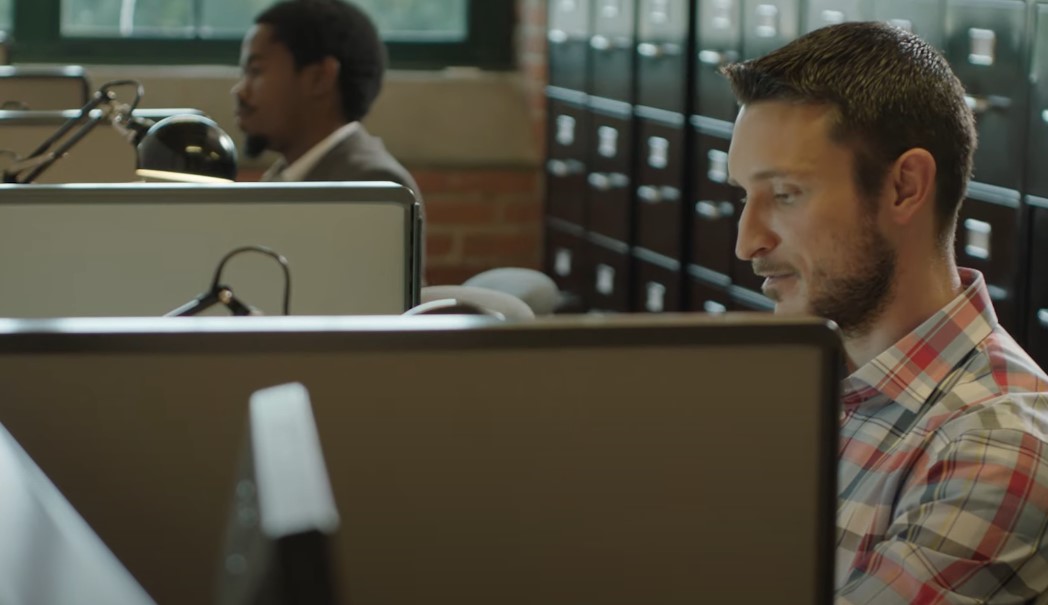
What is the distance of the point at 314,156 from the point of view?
3.32 meters

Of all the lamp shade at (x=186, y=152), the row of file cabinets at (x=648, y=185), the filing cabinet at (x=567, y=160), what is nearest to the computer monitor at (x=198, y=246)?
the lamp shade at (x=186, y=152)

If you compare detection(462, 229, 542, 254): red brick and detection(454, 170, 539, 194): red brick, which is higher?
detection(454, 170, 539, 194): red brick

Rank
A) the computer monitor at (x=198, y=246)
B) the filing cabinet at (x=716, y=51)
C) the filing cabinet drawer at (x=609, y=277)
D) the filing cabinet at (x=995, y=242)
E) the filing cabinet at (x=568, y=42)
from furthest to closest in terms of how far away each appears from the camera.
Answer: the filing cabinet at (x=568, y=42) < the filing cabinet drawer at (x=609, y=277) < the filing cabinet at (x=716, y=51) < the filing cabinet at (x=995, y=242) < the computer monitor at (x=198, y=246)

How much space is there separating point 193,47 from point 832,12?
8.66 feet

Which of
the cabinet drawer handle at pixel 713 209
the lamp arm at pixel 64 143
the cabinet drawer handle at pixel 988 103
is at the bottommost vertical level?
the cabinet drawer handle at pixel 713 209

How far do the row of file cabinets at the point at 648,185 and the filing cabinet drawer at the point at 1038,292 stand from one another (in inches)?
9.1

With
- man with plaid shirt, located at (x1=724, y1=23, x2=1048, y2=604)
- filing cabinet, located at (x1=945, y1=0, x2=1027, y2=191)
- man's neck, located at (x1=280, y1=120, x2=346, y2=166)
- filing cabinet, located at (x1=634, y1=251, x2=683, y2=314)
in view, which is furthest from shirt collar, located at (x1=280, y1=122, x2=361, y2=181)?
man with plaid shirt, located at (x1=724, y1=23, x2=1048, y2=604)

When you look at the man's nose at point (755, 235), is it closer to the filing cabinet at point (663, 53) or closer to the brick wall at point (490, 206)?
the filing cabinet at point (663, 53)

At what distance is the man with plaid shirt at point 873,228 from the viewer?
49.4 inches

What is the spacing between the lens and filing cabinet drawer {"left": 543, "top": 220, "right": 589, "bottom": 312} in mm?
5137

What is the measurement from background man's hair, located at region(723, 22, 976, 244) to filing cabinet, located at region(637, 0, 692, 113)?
2925 millimetres

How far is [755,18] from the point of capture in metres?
3.89

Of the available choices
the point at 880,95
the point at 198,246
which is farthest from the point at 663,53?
the point at 880,95

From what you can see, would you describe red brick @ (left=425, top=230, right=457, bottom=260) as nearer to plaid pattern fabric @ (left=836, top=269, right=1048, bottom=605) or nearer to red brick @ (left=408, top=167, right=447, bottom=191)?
red brick @ (left=408, top=167, right=447, bottom=191)
